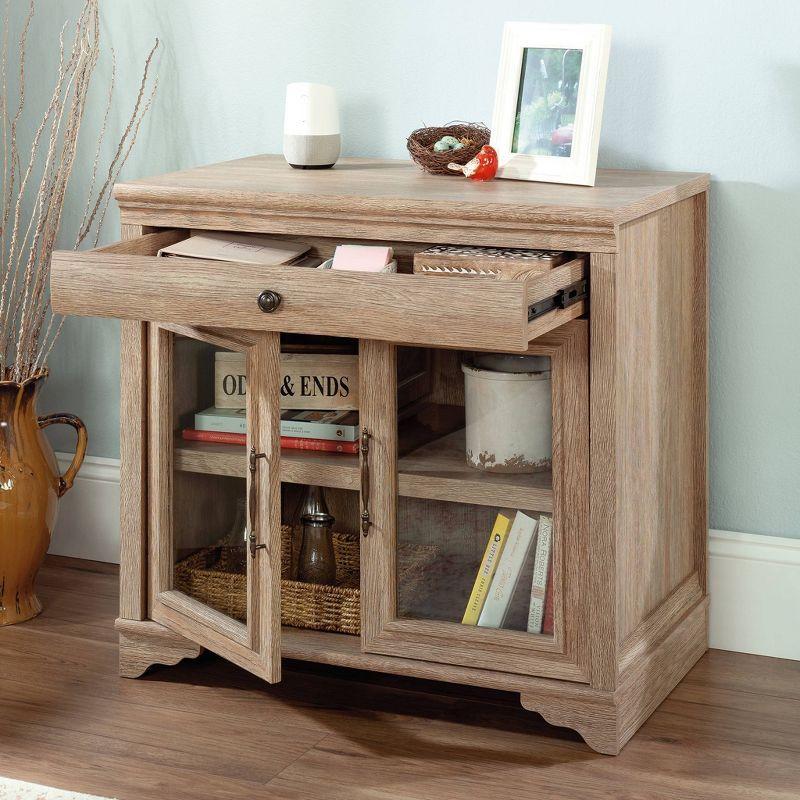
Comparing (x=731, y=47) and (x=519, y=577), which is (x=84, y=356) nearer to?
(x=519, y=577)

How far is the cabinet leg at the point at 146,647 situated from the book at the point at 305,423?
0.33 m

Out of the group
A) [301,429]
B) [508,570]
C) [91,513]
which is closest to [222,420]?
[301,429]

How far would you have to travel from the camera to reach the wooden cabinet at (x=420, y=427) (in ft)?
5.06

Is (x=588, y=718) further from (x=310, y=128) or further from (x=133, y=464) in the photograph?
(x=310, y=128)

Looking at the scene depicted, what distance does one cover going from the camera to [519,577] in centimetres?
169

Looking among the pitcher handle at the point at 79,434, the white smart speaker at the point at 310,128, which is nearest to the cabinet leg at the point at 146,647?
the pitcher handle at the point at 79,434

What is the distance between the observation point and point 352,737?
1739 mm

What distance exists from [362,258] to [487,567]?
45 centimetres

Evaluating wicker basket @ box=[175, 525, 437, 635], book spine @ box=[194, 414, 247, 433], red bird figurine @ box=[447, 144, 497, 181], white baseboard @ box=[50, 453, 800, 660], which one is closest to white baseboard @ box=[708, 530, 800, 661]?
white baseboard @ box=[50, 453, 800, 660]

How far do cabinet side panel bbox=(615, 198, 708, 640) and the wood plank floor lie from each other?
183 millimetres

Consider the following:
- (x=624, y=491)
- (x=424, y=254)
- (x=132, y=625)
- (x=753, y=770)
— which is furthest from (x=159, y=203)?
(x=753, y=770)

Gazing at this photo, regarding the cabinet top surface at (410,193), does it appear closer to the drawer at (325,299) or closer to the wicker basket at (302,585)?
the drawer at (325,299)

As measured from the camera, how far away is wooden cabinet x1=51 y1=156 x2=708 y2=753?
154cm

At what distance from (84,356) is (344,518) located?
89 centimetres
